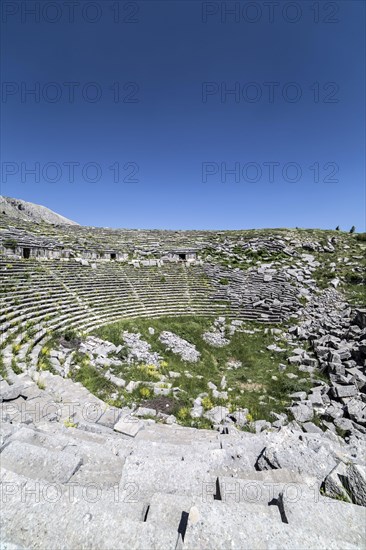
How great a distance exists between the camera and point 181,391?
29.7ft

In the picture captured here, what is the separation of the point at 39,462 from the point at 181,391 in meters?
6.33

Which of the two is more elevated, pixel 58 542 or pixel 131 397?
pixel 58 542

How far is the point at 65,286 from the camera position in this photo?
53.9 ft

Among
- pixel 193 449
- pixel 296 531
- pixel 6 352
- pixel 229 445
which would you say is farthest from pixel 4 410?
pixel 296 531

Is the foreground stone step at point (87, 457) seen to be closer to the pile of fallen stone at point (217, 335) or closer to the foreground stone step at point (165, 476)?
the foreground stone step at point (165, 476)

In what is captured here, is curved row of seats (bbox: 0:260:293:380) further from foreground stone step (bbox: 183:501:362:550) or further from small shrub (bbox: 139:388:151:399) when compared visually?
foreground stone step (bbox: 183:501:362:550)

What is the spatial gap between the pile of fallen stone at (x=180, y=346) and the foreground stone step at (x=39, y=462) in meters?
9.08

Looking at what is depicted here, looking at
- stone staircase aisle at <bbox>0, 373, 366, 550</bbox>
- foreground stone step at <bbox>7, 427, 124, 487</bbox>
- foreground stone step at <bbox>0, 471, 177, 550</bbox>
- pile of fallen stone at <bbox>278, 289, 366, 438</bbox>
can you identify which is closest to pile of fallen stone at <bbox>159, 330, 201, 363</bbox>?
pile of fallen stone at <bbox>278, 289, 366, 438</bbox>

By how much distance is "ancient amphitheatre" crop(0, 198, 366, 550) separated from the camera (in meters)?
2.32

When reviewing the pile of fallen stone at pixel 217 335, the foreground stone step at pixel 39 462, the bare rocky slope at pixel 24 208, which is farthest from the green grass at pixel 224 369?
the bare rocky slope at pixel 24 208

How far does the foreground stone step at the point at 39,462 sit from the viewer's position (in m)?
3.14

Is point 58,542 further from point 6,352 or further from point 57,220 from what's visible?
point 57,220

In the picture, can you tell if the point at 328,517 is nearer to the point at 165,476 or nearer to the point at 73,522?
the point at 165,476

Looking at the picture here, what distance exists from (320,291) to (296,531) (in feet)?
63.1
